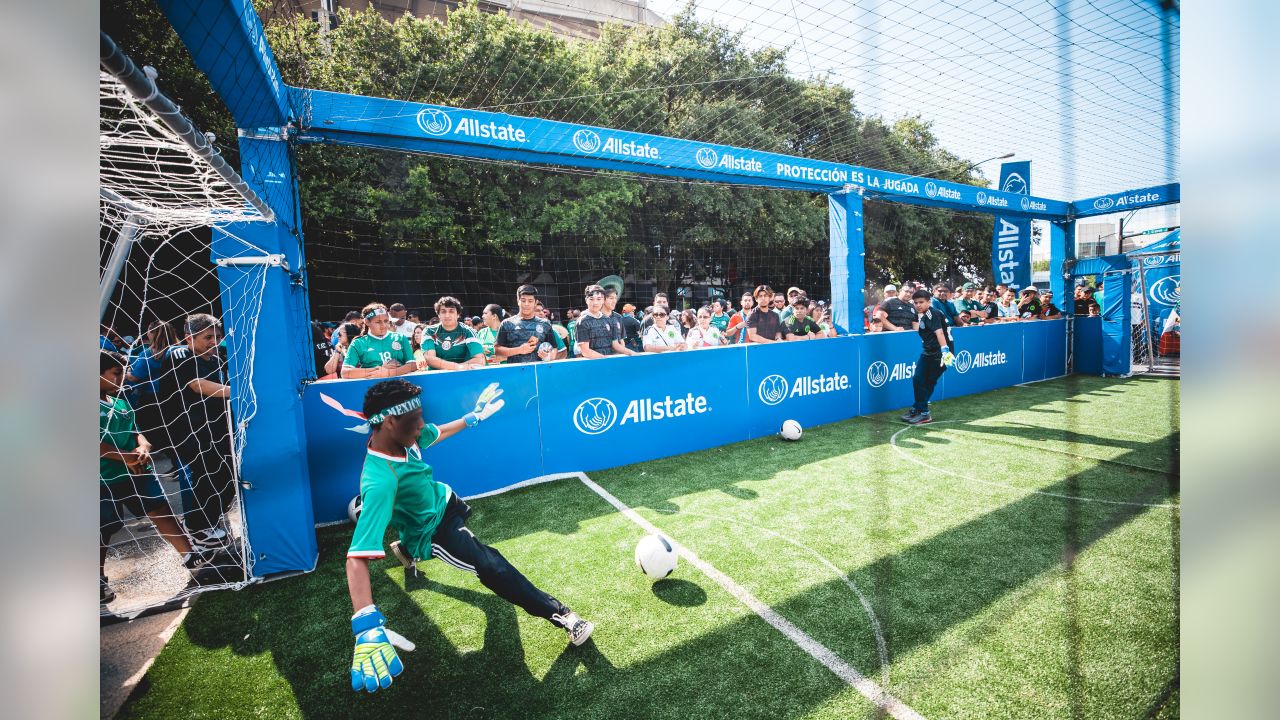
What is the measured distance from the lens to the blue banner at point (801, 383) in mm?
6961

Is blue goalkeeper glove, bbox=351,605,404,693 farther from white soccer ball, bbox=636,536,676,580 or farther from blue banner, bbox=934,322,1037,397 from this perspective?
blue banner, bbox=934,322,1037,397

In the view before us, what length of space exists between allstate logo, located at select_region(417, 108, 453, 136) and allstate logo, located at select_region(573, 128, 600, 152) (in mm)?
1283

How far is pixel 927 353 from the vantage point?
7.54 metres

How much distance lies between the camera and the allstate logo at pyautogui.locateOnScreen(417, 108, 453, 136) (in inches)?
197

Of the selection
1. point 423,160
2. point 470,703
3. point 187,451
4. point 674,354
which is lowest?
point 470,703

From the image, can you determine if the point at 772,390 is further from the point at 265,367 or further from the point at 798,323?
the point at 265,367

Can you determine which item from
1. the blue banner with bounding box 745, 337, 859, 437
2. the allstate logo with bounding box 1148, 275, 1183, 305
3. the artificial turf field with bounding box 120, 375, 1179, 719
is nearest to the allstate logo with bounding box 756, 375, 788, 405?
the blue banner with bounding box 745, 337, 859, 437

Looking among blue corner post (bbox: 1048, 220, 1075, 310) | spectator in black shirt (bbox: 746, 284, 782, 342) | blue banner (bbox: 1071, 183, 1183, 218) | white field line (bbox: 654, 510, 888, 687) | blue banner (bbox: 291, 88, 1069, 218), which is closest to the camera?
white field line (bbox: 654, 510, 888, 687)

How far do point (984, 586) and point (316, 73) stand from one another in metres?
15.7

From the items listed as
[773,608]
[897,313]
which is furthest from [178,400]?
[897,313]

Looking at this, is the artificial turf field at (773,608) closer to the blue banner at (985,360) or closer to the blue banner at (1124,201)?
the blue banner at (985,360)
